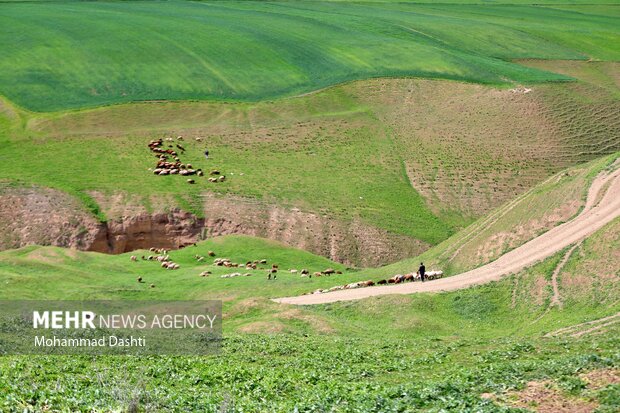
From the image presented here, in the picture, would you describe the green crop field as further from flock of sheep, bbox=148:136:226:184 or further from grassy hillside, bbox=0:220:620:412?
flock of sheep, bbox=148:136:226:184

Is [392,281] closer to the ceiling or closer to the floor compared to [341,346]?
closer to the floor

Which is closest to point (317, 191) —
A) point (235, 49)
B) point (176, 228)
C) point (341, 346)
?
point (176, 228)

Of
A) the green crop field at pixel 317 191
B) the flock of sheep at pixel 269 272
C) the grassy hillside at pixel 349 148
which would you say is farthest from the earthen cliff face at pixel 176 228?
the flock of sheep at pixel 269 272

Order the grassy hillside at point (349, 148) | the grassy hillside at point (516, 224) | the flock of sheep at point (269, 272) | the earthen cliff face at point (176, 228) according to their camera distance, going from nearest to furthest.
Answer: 1. the grassy hillside at point (516, 224)
2. the flock of sheep at point (269, 272)
3. the earthen cliff face at point (176, 228)
4. the grassy hillside at point (349, 148)

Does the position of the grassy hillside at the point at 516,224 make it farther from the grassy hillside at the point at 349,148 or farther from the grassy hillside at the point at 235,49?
the grassy hillside at the point at 235,49

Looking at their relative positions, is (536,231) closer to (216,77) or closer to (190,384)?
(190,384)

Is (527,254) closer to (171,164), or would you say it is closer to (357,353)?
(357,353)
